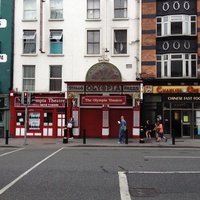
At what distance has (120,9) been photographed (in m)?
25.9

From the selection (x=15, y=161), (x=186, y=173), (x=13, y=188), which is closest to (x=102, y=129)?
(x=15, y=161)

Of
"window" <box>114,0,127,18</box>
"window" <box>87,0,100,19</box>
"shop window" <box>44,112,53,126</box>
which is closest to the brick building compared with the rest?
"window" <box>114,0,127,18</box>

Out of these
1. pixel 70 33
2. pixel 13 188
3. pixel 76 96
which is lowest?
pixel 13 188

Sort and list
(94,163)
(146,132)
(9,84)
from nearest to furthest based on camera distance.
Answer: (94,163), (146,132), (9,84)

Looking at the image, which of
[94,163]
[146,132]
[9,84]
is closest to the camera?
[94,163]

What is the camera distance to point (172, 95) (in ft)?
80.0

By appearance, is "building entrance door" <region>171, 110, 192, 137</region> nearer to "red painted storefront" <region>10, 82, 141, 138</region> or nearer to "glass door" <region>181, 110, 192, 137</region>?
"glass door" <region>181, 110, 192, 137</region>

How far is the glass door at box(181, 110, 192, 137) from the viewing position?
24562mm

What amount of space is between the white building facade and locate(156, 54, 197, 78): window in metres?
2.26

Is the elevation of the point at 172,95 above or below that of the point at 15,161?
above

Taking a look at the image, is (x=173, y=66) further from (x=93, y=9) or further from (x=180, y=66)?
→ (x=93, y=9)

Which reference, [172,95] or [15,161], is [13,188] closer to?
[15,161]

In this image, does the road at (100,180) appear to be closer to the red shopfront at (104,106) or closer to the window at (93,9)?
the red shopfront at (104,106)

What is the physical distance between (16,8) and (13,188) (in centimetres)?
2168
